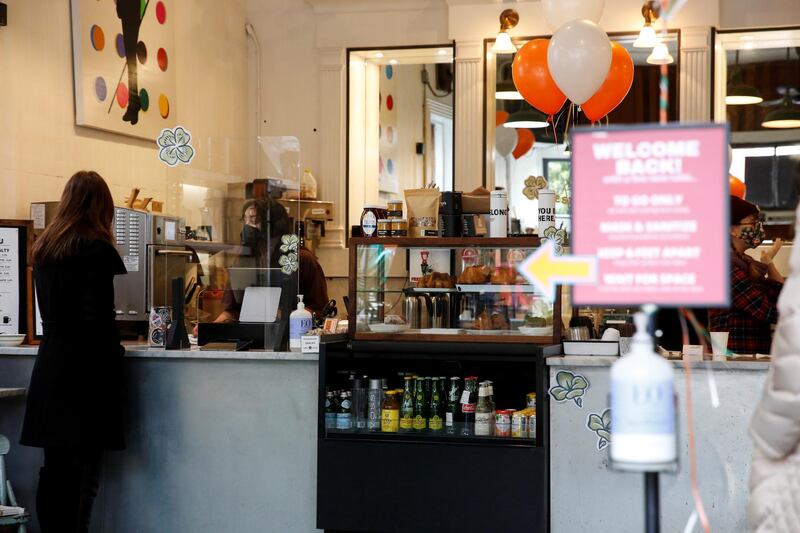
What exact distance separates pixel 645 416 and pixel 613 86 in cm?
447

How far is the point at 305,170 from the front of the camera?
26.2ft

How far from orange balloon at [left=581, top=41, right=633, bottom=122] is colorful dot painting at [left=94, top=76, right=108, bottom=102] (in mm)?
2992

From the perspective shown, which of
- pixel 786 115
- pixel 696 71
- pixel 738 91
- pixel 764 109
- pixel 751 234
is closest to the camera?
pixel 751 234

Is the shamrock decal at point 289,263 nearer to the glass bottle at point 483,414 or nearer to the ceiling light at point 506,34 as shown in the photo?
the glass bottle at point 483,414

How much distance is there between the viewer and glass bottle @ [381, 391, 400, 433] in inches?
167

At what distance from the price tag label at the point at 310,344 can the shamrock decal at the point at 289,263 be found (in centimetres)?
41

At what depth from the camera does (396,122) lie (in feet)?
30.4

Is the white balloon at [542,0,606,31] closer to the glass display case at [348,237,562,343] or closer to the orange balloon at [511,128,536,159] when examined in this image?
the glass display case at [348,237,562,343]

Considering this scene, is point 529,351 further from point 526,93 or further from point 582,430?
point 526,93

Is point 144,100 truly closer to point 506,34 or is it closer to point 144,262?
point 144,262

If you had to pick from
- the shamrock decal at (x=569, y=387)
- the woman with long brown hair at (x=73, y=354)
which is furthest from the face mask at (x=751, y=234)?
the woman with long brown hair at (x=73, y=354)

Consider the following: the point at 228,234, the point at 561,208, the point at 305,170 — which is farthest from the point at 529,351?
the point at 561,208

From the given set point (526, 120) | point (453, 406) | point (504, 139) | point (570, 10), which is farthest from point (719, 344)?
point (504, 139)

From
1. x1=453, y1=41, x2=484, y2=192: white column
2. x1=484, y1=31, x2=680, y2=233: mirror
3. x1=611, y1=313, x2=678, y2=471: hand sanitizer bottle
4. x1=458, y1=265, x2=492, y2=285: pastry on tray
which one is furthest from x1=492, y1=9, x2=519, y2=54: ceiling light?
x1=611, y1=313, x2=678, y2=471: hand sanitizer bottle
